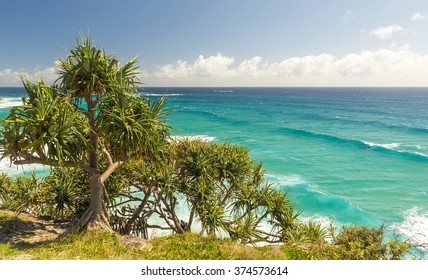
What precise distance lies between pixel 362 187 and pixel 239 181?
18.2m

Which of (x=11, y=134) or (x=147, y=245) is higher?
(x=11, y=134)

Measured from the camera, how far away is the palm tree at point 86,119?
20.5ft

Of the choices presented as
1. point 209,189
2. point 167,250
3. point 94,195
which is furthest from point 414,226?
point 94,195

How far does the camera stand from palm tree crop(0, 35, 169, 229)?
6242 millimetres

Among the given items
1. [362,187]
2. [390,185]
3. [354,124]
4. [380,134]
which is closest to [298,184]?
[362,187]

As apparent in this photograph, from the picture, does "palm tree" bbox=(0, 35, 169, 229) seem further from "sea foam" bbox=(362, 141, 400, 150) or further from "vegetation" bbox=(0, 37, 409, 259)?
"sea foam" bbox=(362, 141, 400, 150)

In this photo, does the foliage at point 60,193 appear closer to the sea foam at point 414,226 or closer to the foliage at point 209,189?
the foliage at point 209,189

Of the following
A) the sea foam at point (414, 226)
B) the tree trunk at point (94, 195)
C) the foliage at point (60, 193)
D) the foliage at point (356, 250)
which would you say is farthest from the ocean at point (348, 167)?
the foliage at point (60, 193)

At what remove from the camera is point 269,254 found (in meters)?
7.04

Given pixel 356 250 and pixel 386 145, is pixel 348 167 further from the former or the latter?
pixel 356 250

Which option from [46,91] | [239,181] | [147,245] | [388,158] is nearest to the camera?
[46,91]

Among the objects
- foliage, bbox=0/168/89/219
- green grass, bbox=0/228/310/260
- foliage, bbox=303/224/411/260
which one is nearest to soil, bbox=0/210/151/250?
green grass, bbox=0/228/310/260

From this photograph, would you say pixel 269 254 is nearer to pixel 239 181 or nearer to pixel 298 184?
pixel 239 181

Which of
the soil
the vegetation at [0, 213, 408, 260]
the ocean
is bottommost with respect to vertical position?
the ocean
